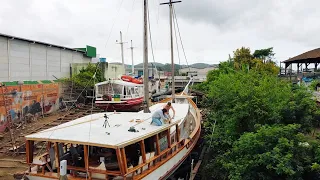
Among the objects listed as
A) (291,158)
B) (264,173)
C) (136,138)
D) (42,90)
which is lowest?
(264,173)

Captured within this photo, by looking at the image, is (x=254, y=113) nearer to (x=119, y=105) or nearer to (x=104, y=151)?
(x=104, y=151)

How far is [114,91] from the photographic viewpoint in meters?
18.1

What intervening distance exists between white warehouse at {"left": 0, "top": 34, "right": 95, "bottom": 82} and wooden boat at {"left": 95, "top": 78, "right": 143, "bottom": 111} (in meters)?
5.19

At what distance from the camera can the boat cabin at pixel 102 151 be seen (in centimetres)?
568

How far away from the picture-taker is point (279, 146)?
7.53 meters

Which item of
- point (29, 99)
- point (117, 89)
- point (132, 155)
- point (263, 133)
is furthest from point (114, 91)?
point (263, 133)

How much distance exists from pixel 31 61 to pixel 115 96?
695 centimetres

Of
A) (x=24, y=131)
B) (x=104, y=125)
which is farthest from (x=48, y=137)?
(x=24, y=131)

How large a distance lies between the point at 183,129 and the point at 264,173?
12.2 feet

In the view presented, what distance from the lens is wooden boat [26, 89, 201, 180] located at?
571 centimetres

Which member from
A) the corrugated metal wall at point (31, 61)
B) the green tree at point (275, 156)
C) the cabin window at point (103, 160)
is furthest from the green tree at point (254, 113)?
the corrugated metal wall at point (31, 61)

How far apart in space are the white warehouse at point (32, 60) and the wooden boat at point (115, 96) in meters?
5.19

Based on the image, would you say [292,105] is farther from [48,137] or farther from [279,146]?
[48,137]

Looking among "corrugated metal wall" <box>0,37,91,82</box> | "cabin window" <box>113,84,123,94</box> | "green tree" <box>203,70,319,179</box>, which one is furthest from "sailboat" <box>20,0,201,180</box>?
"corrugated metal wall" <box>0,37,91,82</box>
